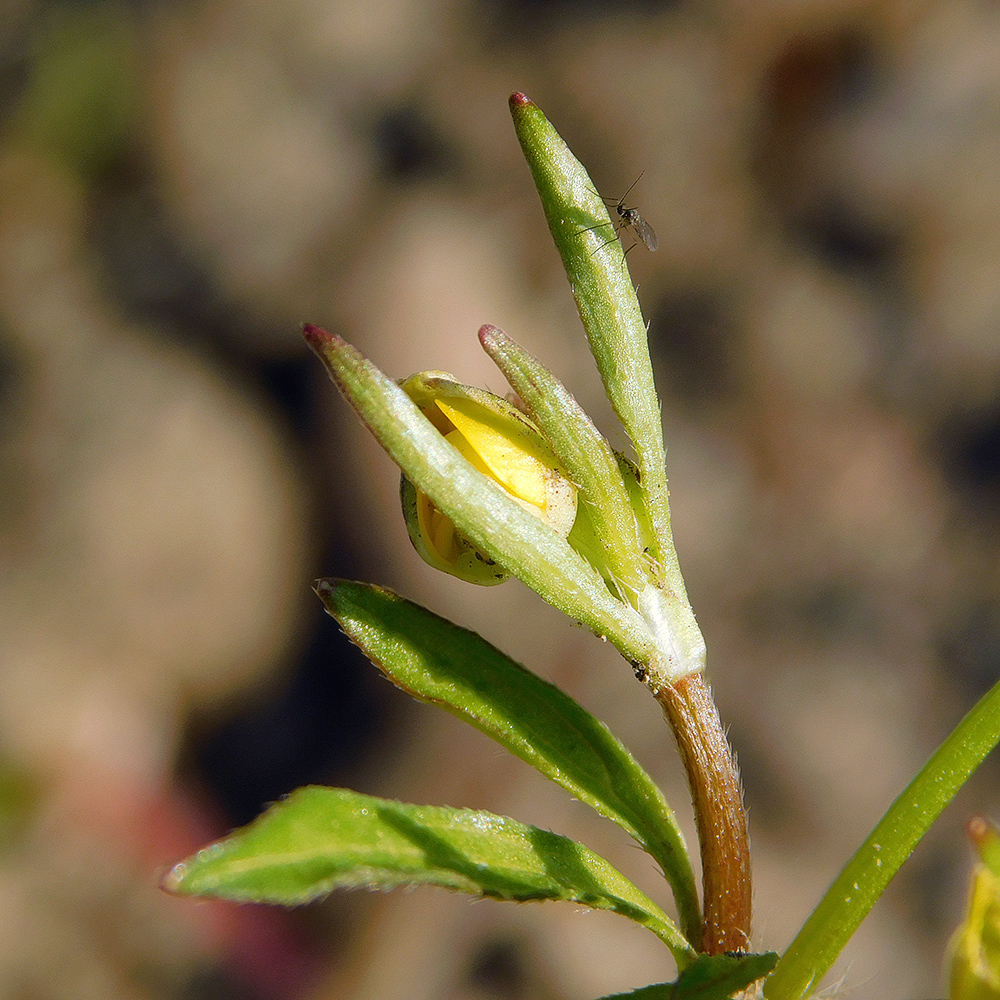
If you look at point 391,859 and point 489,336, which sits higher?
point 489,336

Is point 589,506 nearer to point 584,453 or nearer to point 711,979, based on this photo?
point 584,453

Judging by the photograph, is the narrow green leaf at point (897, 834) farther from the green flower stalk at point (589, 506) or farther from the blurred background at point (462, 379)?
the blurred background at point (462, 379)

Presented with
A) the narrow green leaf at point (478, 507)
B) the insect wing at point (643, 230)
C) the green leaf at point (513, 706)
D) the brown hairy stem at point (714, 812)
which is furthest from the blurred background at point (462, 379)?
the narrow green leaf at point (478, 507)

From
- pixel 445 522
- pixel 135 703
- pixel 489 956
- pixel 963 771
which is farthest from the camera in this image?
pixel 135 703

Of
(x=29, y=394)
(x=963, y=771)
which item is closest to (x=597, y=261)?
(x=963, y=771)

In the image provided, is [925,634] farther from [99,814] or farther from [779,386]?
[99,814]

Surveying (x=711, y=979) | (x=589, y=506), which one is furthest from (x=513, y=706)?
(x=711, y=979)
